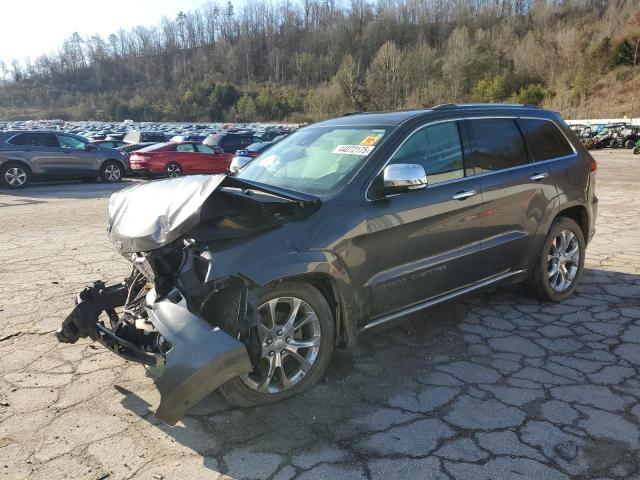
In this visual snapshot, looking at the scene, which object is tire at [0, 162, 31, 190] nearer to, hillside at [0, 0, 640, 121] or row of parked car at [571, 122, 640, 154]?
row of parked car at [571, 122, 640, 154]

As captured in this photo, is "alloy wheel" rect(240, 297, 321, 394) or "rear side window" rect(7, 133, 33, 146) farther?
"rear side window" rect(7, 133, 33, 146)

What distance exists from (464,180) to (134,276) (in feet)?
8.63

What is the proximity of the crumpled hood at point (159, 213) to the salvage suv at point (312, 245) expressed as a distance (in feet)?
0.04

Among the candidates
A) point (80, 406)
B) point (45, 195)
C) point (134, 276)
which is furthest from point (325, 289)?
point (45, 195)

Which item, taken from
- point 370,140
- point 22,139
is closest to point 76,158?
point 22,139

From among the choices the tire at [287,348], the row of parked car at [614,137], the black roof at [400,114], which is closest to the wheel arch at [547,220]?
the black roof at [400,114]

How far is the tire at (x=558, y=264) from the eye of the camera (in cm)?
473

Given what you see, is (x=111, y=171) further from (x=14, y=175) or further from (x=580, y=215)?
(x=580, y=215)

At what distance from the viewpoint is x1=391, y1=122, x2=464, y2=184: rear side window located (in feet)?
12.3

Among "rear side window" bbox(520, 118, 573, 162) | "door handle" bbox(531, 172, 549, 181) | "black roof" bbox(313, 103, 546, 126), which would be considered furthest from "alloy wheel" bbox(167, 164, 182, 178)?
"door handle" bbox(531, 172, 549, 181)

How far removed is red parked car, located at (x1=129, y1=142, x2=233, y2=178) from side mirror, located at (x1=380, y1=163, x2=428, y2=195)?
15591 mm

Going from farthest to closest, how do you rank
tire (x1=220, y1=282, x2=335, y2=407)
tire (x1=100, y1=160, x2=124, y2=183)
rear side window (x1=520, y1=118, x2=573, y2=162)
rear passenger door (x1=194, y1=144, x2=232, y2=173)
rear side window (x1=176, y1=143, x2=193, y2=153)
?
rear passenger door (x1=194, y1=144, x2=232, y2=173)
rear side window (x1=176, y1=143, x2=193, y2=153)
tire (x1=100, y1=160, x2=124, y2=183)
rear side window (x1=520, y1=118, x2=573, y2=162)
tire (x1=220, y1=282, x2=335, y2=407)

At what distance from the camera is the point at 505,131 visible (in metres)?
4.50

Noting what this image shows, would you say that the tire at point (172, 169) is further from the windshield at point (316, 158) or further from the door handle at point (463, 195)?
the door handle at point (463, 195)
